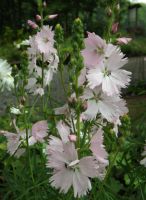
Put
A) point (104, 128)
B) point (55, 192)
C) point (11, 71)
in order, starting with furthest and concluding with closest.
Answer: point (11, 71) → point (55, 192) → point (104, 128)

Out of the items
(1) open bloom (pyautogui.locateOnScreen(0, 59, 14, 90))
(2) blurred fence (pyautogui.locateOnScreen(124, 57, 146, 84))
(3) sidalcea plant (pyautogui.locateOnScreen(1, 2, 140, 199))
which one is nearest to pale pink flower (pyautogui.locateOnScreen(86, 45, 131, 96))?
(3) sidalcea plant (pyautogui.locateOnScreen(1, 2, 140, 199))

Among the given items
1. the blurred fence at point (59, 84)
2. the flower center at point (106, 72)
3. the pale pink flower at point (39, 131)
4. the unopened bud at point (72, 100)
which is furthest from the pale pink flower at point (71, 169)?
the blurred fence at point (59, 84)

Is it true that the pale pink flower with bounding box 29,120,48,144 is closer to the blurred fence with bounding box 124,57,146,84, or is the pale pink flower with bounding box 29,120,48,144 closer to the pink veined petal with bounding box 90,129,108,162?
the pink veined petal with bounding box 90,129,108,162

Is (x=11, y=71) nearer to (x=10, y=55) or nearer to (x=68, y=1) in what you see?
(x=10, y=55)

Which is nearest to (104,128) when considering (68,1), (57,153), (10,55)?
(57,153)

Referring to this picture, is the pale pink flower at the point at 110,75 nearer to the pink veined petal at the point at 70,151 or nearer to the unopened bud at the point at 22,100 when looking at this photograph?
the pink veined petal at the point at 70,151

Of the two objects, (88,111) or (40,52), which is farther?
(40,52)

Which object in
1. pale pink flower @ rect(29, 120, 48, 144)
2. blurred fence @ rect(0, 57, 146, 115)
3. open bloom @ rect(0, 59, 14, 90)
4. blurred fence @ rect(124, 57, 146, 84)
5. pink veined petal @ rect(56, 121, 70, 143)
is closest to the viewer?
pink veined petal @ rect(56, 121, 70, 143)
